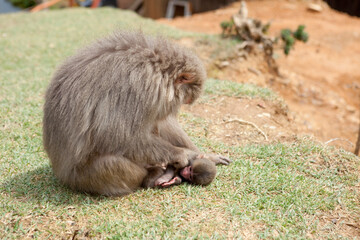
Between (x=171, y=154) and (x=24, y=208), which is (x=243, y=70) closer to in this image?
(x=171, y=154)

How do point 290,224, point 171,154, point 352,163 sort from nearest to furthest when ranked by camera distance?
1. point 290,224
2. point 171,154
3. point 352,163

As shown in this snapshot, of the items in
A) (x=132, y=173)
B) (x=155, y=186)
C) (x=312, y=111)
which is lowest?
(x=312, y=111)

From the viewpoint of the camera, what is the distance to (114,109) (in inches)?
124

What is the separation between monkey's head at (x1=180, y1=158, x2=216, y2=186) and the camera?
359 centimetres

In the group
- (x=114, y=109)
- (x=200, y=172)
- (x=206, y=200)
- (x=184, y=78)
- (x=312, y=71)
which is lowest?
(x=312, y=71)

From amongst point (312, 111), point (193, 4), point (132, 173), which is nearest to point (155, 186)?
point (132, 173)

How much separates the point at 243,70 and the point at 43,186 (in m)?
5.64

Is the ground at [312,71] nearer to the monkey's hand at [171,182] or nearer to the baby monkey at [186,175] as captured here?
the baby monkey at [186,175]

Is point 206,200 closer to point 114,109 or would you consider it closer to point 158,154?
point 158,154

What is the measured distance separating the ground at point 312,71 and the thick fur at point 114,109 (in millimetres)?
2181

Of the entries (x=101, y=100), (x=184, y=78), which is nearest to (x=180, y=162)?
(x=184, y=78)

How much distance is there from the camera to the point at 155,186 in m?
3.64

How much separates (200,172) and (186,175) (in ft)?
0.58

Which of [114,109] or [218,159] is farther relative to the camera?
[218,159]
